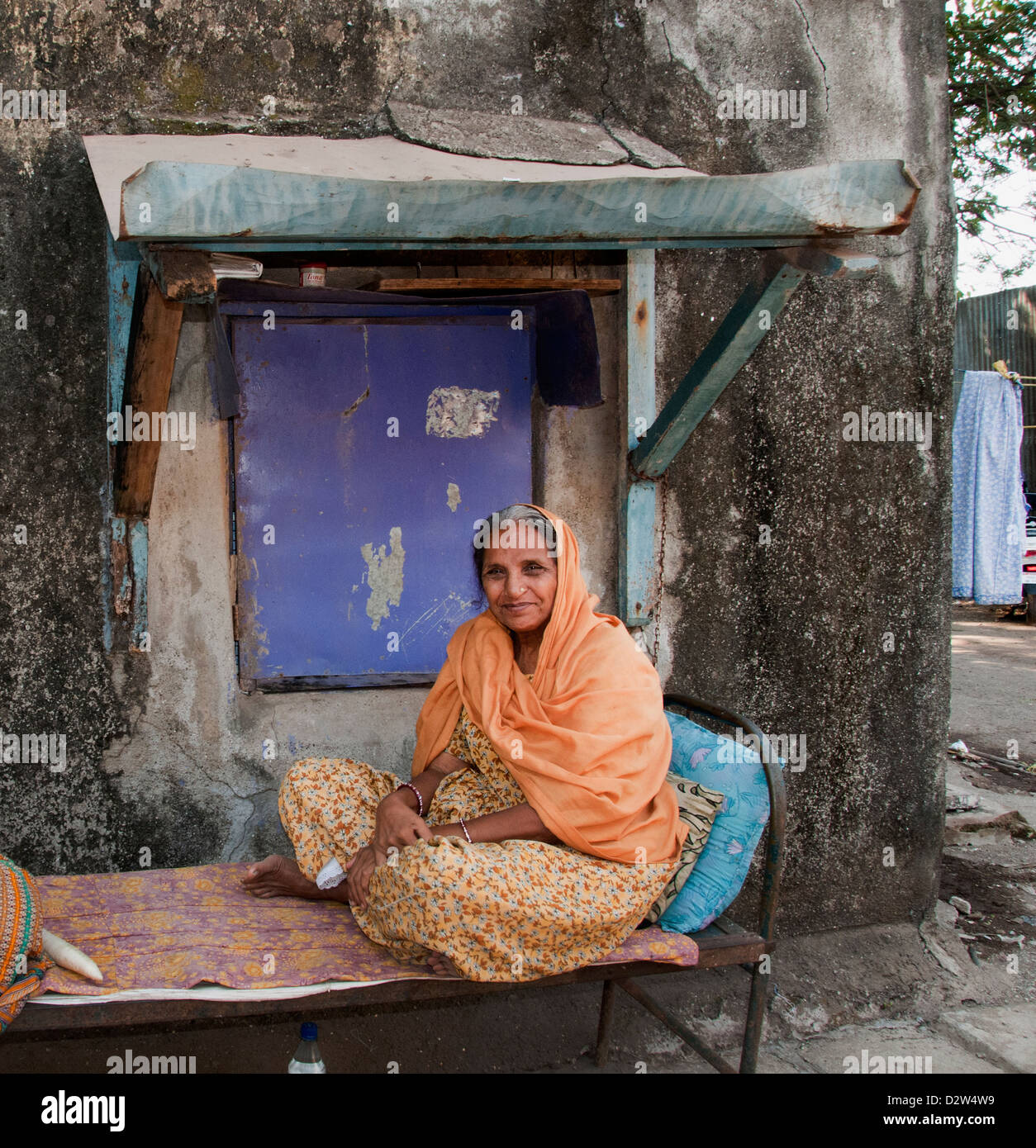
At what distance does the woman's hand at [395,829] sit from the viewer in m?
2.46

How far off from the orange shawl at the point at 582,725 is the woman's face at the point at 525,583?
41mm

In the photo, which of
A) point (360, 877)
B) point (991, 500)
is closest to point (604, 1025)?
point (360, 877)

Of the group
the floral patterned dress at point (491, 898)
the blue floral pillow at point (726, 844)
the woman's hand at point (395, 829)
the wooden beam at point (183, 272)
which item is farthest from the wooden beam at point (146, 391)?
the blue floral pillow at point (726, 844)

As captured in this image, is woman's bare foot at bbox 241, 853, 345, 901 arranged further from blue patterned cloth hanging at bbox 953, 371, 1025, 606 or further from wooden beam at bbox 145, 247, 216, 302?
blue patterned cloth hanging at bbox 953, 371, 1025, 606

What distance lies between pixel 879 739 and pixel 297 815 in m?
2.24

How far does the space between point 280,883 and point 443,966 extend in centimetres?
61

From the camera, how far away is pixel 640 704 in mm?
2541

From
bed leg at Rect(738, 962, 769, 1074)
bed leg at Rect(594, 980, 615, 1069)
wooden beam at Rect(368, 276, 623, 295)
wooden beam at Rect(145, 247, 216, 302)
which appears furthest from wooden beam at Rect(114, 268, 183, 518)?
bed leg at Rect(738, 962, 769, 1074)

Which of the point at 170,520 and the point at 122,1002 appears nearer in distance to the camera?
the point at 122,1002

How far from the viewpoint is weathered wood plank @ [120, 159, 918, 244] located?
2.01 m

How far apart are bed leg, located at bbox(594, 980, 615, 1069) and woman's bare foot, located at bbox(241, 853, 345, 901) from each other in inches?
39.3

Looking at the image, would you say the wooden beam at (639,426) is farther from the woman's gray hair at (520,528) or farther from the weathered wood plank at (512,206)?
the weathered wood plank at (512,206)
